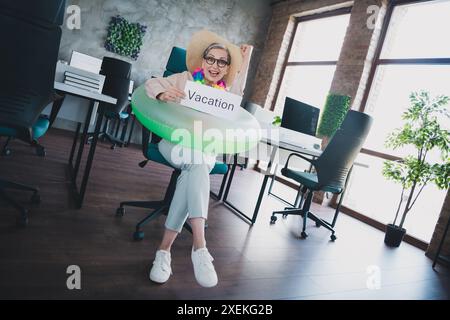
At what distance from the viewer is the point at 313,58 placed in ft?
20.5

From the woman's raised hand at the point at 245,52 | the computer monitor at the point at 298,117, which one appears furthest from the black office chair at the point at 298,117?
the woman's raised hand at the point at 245,52

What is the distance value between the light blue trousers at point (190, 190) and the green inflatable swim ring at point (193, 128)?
137 millimetres

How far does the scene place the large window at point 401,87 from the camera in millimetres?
4008

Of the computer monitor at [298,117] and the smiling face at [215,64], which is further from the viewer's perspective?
the computer monitor at [298,117]

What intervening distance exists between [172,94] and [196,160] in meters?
0.36

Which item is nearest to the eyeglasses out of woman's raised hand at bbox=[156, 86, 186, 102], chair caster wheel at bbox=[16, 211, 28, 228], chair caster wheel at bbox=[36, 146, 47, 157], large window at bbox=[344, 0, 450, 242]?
woman's raised hand at bbox=[156, 86, 186, 102]

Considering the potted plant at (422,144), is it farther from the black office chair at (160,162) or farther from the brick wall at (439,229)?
the black office chair at (160,162)

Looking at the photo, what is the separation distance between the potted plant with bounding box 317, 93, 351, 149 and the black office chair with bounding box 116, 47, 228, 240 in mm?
3249

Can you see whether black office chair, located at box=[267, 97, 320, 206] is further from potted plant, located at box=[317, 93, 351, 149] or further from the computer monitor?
potted plant, located at box=[317, 93, 351, 149]

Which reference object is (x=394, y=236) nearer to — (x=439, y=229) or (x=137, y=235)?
(x=439, y=229)

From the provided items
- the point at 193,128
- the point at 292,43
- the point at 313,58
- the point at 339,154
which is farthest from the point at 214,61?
the point at 292,43
